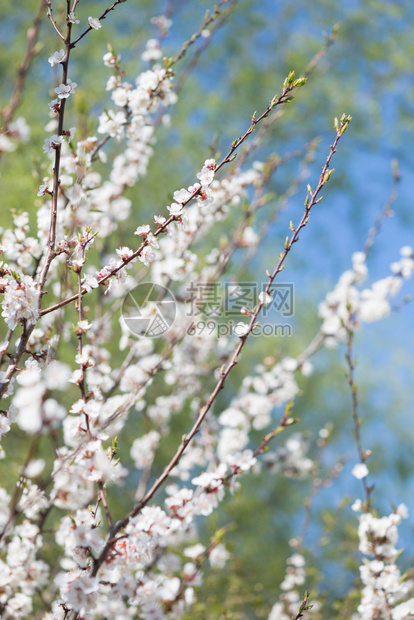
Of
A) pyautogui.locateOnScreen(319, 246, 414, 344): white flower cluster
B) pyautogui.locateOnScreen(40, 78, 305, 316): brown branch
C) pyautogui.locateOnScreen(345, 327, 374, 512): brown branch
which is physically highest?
pyautogui.locateOnScreen(319, 246, 414, 344): white flower cluster

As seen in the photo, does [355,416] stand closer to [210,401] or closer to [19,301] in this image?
[210,401]

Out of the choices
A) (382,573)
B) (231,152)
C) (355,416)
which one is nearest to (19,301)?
(231,152)

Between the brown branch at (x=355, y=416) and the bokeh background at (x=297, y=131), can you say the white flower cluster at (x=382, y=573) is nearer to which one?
the brown branch at (x=355, y=416)

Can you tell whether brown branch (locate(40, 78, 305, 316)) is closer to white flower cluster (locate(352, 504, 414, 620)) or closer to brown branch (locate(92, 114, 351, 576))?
brown branch (locate(92, 114, 351, 576))

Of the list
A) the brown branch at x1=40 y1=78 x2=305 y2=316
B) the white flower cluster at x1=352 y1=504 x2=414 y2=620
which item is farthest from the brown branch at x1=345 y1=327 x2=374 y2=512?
the brown branch at x1=40 y1=78 x2=305 y2=316

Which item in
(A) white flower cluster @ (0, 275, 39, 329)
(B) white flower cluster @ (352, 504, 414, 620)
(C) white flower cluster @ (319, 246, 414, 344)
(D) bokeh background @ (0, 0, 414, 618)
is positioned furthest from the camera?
(D) bokeh background @ (0, 0, 414, 618)

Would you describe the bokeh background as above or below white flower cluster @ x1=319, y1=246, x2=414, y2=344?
above

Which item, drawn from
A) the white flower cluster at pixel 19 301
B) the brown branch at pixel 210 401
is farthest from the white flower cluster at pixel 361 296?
the white flower cluster at pixel 19 301

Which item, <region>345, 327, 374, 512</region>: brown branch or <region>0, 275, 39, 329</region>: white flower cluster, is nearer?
<region>0, 275, 39, 329</region>: white flower cluster

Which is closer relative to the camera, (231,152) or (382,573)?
(231,152)

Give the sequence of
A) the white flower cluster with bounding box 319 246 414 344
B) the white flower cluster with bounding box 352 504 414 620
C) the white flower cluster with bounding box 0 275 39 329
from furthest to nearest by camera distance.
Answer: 1. the white flower cluster with bounding box 319 246 414 344
2. the white flower cluster with bounding box 352 504 414 620
3. the white flower cluster with bounding box 0 275 39 329

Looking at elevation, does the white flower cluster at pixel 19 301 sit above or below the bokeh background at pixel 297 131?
below

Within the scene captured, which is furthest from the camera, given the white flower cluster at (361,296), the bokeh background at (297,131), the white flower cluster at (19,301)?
the bokeh background at (297,131)

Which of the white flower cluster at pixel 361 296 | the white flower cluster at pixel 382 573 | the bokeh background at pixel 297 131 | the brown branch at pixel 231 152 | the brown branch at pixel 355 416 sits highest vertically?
the bokeh background at pixel 297 131
